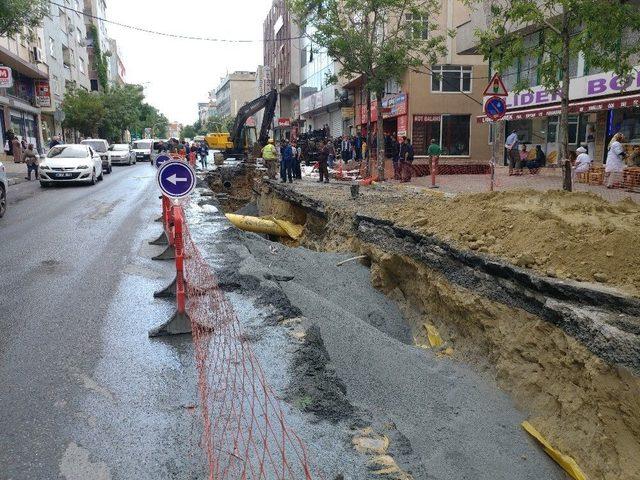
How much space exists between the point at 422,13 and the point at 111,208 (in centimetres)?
1323

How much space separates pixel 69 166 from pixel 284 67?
4816 centimetres

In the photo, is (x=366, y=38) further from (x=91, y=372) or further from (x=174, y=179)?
(x=91, y=372)

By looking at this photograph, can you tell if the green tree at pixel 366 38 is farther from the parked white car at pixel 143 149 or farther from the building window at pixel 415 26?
the parked white car at pixel 143 149

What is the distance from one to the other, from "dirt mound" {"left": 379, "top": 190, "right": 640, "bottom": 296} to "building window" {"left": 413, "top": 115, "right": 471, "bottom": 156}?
22367 millimetres

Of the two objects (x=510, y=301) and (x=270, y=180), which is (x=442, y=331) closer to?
(x=510, y=301)

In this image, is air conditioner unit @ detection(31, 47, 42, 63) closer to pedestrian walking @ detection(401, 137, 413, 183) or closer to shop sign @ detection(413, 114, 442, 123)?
shop sign @ detection(413, 114, 442, 123)

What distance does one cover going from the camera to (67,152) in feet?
67.1

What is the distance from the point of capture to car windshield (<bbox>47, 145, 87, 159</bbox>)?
20266 millimetres

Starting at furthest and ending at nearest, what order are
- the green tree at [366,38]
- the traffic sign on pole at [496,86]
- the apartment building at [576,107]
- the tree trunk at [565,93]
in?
the green tree at [366,38], the apartment building at [576,107], the traffic sign on pole at [496,86], the tree trunk at [565,93]

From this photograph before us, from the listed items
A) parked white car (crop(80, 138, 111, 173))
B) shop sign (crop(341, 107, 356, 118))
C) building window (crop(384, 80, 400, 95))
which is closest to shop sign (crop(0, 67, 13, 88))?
parked white car (crop(80, 138, 111, 173))

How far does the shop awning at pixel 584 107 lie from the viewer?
1639 centimetres

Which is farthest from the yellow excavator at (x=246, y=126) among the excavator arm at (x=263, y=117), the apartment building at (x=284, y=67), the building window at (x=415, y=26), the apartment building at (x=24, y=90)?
the apartment building at (x=284, y=67)

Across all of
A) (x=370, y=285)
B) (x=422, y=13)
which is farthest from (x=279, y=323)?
(x=422, y=13)

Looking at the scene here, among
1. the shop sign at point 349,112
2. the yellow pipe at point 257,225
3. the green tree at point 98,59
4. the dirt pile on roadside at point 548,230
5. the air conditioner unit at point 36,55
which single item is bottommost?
the yellow pipe at point 257,225
